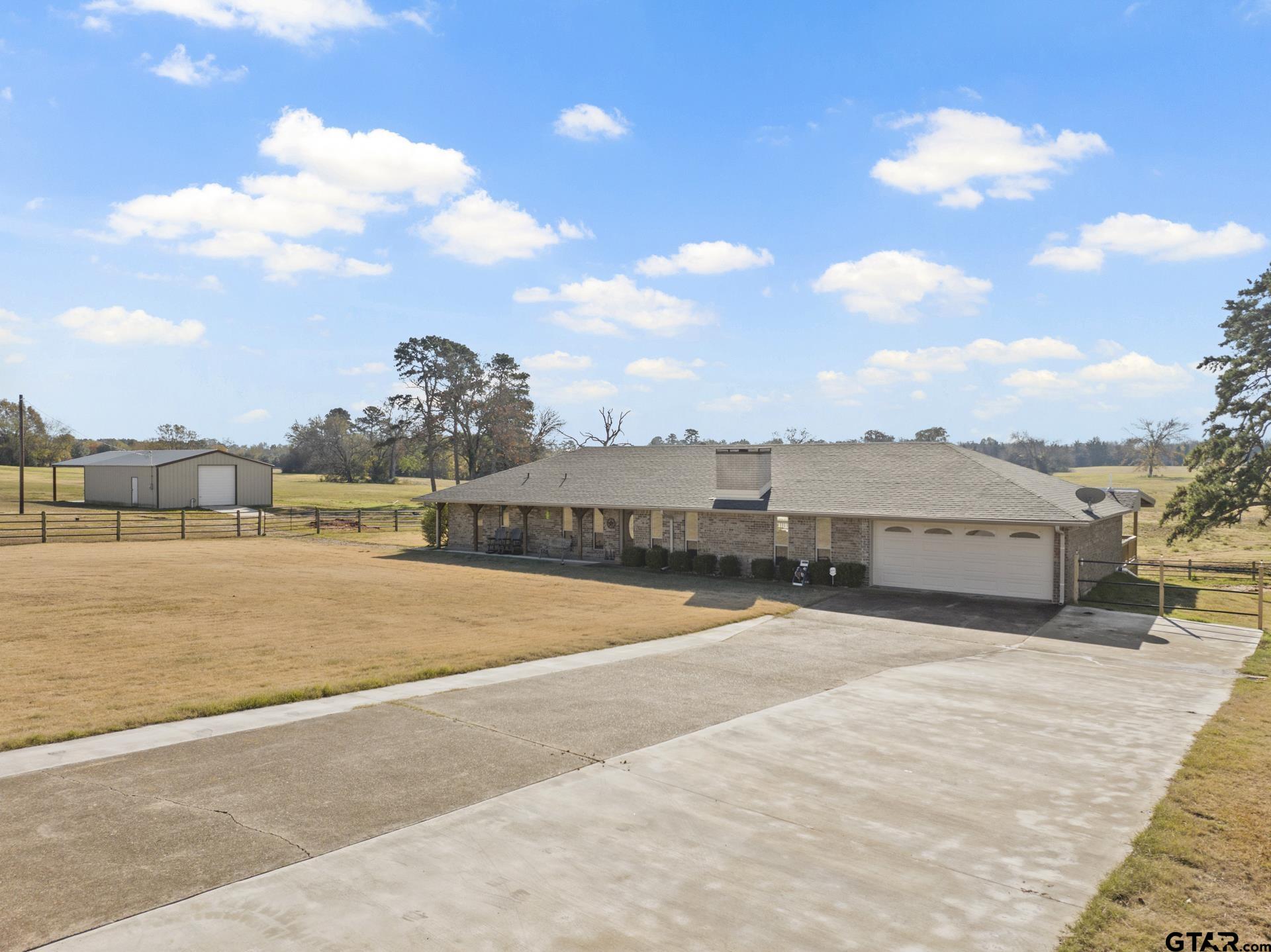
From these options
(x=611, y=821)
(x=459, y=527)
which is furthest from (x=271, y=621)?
(x=459, y=527)

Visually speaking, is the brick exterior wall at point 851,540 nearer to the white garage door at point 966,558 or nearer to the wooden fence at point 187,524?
the white garage door at point 966,558

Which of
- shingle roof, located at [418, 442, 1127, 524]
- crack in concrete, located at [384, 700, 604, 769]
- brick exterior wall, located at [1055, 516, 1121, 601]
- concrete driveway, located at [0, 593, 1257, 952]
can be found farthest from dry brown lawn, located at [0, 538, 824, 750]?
brick exterior wall, located at [1055, 516, 1121, 601]

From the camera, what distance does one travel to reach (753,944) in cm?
519

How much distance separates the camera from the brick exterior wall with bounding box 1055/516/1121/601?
21469 millimetres

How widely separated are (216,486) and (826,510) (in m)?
42.7

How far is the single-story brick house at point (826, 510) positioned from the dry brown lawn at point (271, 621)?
2.25m

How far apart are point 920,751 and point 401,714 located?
667cm

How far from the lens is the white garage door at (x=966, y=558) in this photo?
2155cm

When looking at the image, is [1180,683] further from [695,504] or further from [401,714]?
[695,504]

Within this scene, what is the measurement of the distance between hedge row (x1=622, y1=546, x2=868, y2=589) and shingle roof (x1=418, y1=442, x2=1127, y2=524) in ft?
5.97

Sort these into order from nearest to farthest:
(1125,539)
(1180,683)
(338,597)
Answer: (1180,683) < (338,597) < (1125,539)

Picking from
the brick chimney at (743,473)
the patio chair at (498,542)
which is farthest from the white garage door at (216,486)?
the brick chimney at (743,473)

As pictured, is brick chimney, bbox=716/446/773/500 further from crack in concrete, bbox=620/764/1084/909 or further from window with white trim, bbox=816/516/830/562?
crack in concrete, bbox=620/764/1084/909

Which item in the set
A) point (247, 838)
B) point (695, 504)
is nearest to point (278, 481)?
point (695, 504)
